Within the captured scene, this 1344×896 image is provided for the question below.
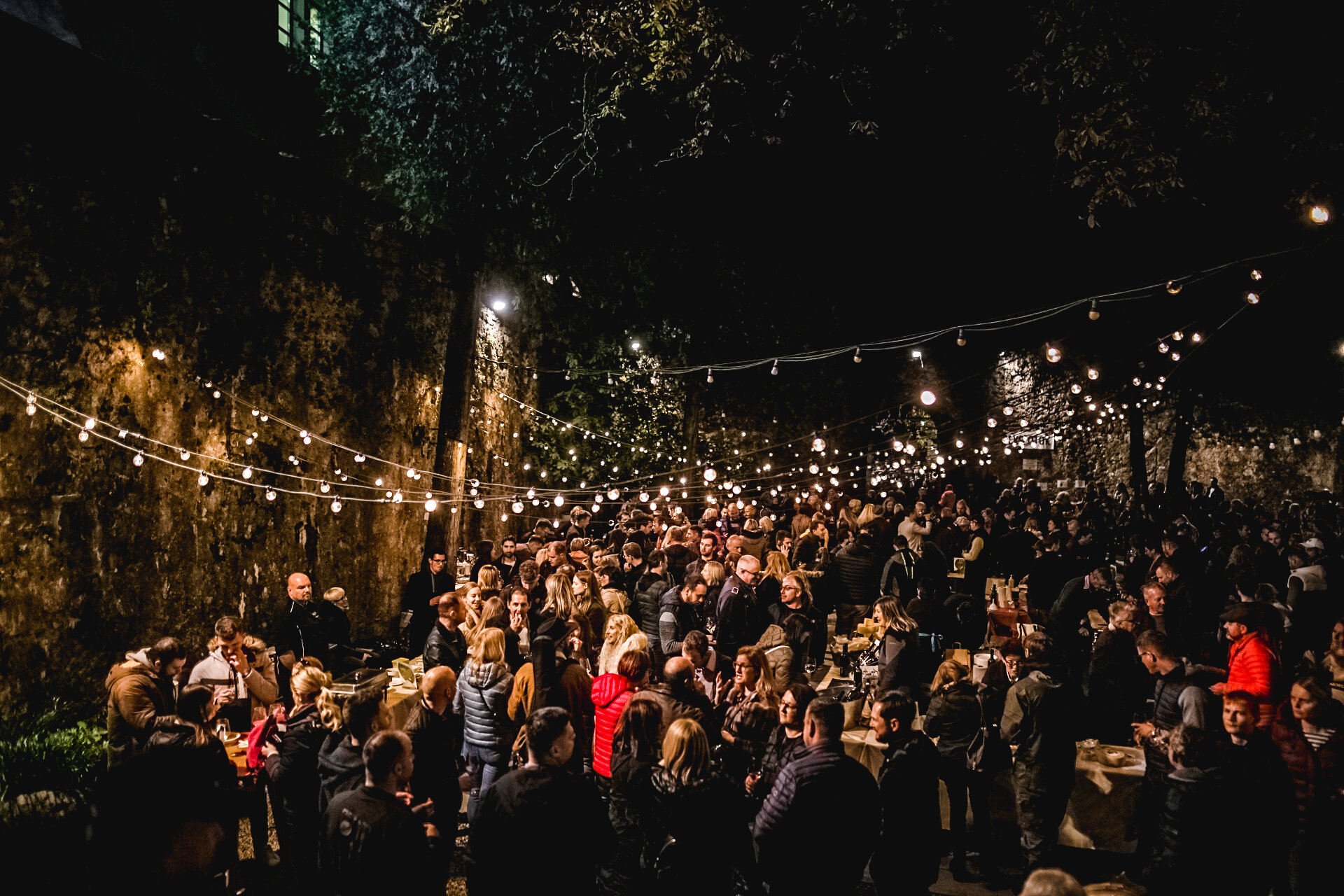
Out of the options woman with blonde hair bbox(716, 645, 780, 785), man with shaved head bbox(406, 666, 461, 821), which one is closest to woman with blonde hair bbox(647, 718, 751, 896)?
woman with blonde hair bbox(716, 645, 780, 785)

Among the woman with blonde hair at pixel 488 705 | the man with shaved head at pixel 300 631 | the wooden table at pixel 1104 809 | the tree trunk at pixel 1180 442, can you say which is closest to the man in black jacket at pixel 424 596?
the man with shaved head at pixel 300 631

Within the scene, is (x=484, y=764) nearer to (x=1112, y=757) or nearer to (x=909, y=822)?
(x=909, y=822)

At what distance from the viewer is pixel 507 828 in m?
3.18

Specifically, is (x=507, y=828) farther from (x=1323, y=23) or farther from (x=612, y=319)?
(x=612, y=319)

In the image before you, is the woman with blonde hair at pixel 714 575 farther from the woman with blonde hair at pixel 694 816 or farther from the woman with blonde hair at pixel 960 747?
the woman with blonde hair at pixel 694 816

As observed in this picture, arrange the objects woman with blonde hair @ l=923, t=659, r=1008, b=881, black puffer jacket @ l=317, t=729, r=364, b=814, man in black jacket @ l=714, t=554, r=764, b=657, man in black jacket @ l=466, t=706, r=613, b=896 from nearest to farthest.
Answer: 1. man in black jacket @ l=466, t=706, r=613, b=896
2. black puffer jacket @ l=317, t=729, r=364, b=814
3. woman with blonde hair @ l=923, t=659, r=1008, b=881
4. man in black jacket @ l=714, t=554, r=764, b=657

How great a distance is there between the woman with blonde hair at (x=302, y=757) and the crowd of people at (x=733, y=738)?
13mm

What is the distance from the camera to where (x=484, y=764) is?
4.93 m

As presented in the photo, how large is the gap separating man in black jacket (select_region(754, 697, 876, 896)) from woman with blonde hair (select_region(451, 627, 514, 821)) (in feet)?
6.07

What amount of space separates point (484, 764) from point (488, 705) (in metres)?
0.41

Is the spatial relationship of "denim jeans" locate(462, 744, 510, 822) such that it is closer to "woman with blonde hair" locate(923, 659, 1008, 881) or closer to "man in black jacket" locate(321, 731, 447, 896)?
"man in black jacket" locate(321, 731, 447, 896)

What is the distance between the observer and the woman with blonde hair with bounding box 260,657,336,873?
13.7 feet

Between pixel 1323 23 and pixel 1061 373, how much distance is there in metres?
17.2

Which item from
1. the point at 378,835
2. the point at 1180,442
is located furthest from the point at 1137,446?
the point at 378,835
